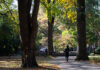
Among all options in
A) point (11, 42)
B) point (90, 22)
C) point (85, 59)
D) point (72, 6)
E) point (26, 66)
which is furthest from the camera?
point (11, 42)

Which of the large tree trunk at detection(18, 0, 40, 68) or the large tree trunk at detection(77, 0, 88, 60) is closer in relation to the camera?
the large tree trunk at detection(18, 0, 40, 68)

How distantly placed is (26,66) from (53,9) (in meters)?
5.73

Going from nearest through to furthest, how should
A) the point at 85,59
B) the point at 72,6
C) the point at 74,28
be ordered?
the point at 85,59
the point at 72,6
the point at 74,28

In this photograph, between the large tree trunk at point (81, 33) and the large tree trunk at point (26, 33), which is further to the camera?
the large tree trunk at point (81, 33)

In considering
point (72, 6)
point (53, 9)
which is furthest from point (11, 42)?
point (53, 9)

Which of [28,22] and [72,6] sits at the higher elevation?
[72,6]

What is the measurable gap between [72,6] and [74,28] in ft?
45.3

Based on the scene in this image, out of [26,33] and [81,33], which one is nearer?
[26,33]

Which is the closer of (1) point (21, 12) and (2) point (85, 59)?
(1) point (21, 12)

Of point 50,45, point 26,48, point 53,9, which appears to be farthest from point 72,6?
point 50,45

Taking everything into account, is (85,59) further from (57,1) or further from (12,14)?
(12,14)

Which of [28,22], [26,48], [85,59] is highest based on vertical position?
[28,22]

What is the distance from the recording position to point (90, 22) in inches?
1177

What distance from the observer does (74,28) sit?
35.4 m
